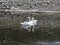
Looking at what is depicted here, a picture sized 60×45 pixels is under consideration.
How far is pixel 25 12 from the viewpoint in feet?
111

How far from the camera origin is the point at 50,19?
97.7 feet

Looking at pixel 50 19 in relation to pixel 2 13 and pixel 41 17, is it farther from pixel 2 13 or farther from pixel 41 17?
pixel 2 13

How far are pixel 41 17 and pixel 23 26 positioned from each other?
625 centimetres

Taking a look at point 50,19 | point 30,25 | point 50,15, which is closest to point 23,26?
point 30,25

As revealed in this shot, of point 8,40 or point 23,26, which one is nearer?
point 8,40

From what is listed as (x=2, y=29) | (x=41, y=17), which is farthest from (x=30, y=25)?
(x=41, y=17)

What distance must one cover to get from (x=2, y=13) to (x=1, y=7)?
7.30 ft

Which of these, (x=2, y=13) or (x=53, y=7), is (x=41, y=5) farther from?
(x=2, y=13)

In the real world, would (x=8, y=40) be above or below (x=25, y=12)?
above

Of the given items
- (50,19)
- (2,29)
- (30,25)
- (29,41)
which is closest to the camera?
(29,41)

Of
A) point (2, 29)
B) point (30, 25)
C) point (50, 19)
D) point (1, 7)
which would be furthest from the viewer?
point (1, 7)

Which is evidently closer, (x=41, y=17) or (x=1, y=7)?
(x=41, y=17)

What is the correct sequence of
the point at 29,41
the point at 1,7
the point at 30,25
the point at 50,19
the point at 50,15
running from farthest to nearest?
the point at 1,7 → the point at 50,15 → the point at 50,19 → the point at 30,25 → the point at 29,41

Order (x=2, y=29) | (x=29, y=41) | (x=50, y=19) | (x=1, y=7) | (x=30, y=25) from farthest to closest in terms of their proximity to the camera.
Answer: (x=1, y=7) → (x=50, y=19) → (x=30, y=25) → (x=2, y=29) → (x=29, y=41)
